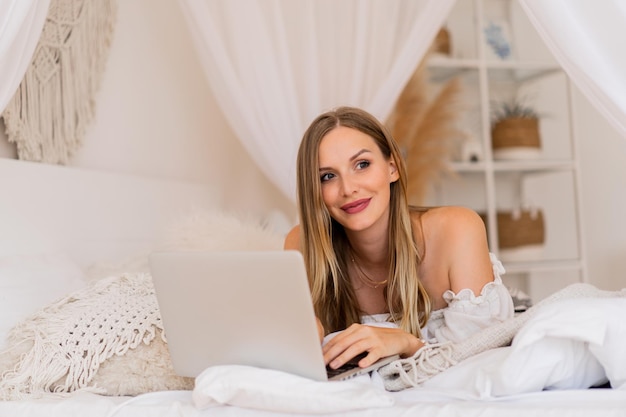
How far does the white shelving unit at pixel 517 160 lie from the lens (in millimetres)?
4328

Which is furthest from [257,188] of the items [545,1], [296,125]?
[545,1]

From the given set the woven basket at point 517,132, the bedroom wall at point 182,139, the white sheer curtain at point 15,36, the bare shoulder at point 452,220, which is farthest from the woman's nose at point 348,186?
the woven basket at point 517,132

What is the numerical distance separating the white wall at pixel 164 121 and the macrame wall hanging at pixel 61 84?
0.37ft

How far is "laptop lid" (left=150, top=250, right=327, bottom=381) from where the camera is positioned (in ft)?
4.20

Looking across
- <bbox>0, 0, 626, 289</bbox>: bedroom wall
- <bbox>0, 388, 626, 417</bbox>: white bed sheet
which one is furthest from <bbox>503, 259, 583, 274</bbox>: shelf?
<bbox>0, 388, 626, 417</bbox>: white bed sheet

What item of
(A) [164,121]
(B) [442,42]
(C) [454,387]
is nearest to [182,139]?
(A) [164,121]

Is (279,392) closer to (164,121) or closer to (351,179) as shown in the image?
(351,179)

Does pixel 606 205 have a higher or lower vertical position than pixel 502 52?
lower

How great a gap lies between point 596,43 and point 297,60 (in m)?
1.35

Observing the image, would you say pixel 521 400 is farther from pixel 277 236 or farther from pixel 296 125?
pixel 296 125

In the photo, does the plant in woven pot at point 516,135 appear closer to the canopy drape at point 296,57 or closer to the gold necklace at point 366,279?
the canopy drape at point 296,57

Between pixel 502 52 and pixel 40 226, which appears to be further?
pixel 502 52

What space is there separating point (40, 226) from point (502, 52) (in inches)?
123

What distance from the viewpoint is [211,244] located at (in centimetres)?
232
